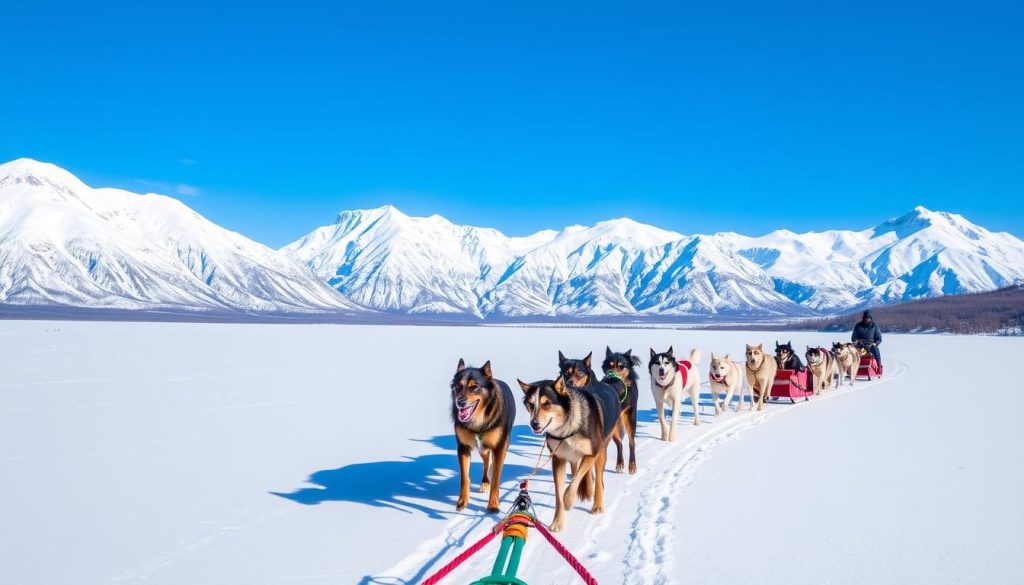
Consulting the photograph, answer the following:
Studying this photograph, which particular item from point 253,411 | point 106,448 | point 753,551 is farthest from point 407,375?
point 753,551

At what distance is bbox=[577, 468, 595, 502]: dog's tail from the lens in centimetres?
641

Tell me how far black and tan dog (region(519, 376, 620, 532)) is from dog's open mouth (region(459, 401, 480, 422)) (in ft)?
1.71

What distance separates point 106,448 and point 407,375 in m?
12.1

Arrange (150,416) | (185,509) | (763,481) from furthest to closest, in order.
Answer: (150,416), (763,481), (185,509)

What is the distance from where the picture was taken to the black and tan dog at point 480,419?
5953 millimetres

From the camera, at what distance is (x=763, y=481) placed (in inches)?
283

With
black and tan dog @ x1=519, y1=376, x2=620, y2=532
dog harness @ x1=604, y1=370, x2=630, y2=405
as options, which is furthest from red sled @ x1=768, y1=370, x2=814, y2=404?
black and tan dog @ x1=519, y1=376, x2=620, y2=532

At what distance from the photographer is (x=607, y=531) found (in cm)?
561

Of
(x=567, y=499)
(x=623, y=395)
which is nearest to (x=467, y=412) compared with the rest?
(x=567, y=499)

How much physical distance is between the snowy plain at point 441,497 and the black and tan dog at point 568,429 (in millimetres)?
319

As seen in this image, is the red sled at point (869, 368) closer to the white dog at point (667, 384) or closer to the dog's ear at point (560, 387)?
the white dog at point (667, 384)

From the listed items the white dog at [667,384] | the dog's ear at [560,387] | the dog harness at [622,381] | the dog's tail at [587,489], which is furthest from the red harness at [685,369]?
the dog's ear at [560,387]

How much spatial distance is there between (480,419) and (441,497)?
4.26ft

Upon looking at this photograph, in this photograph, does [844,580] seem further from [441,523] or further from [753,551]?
[441,523]
